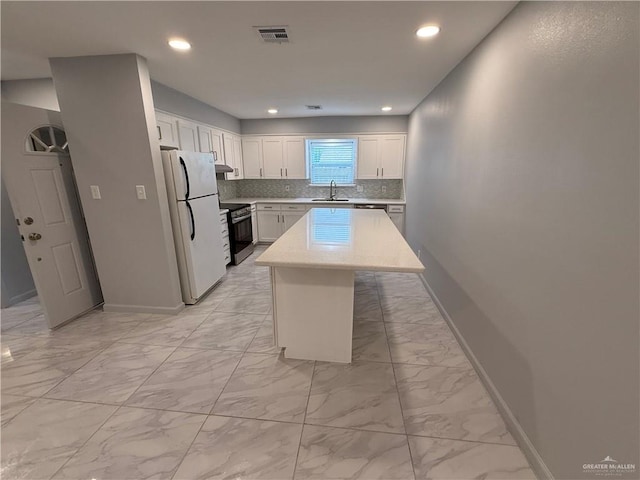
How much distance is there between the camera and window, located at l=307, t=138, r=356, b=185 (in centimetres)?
530

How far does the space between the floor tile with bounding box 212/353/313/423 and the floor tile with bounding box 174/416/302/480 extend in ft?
0.21

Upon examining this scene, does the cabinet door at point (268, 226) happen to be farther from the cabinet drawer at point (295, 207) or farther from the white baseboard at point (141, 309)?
the white baseboard at point (141, 309)

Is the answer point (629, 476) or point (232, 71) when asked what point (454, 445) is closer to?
point (629, 476)

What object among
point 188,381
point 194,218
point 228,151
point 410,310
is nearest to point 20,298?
point 194,218

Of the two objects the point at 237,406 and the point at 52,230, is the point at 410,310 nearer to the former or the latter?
the point at 237,406

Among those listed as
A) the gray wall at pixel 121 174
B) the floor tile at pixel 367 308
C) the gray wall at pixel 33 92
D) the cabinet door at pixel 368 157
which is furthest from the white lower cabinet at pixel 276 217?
the gray wall at pixel 33 92

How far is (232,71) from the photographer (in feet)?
8.63

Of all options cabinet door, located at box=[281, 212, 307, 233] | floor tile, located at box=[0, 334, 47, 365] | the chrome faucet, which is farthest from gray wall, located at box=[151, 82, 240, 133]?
floor tile, located at box=[0, 334, 47, 365]

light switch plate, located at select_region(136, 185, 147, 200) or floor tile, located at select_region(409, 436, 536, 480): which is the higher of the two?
light switch plate, located at select_region(136, 185, 147, 200)

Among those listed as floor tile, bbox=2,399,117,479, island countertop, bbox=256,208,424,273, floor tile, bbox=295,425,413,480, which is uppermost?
island countertop, bbox=256,208,424,273

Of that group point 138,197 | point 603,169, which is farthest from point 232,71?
point 603,169

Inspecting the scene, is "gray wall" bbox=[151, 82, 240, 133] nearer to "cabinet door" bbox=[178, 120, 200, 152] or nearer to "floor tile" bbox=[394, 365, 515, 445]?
"cabinet door" bbox=[178, 120, 200, 152]

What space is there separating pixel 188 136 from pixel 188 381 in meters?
2.86

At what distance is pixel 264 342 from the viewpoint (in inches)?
93.7
